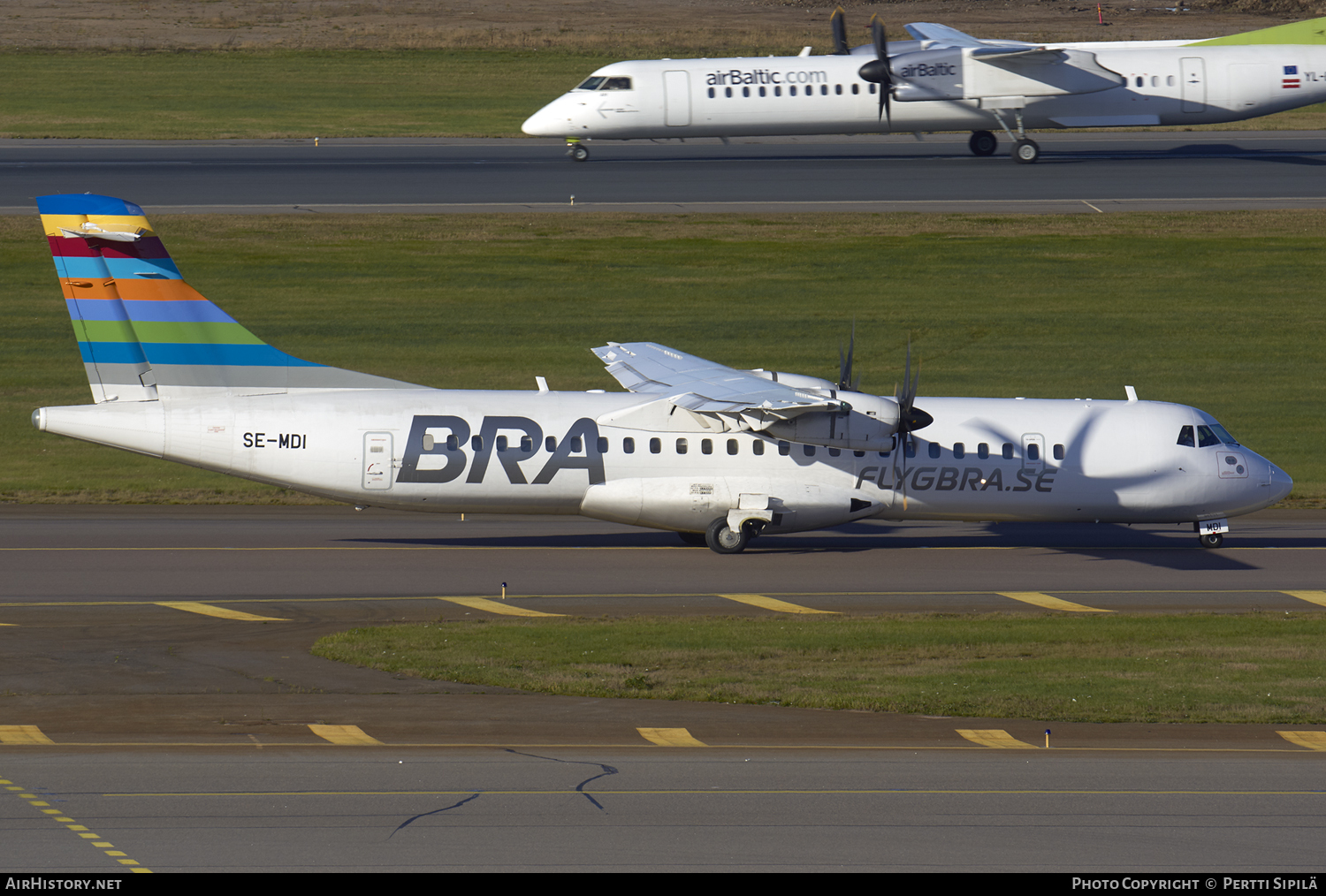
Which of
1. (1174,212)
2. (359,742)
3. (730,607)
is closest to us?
(359,742)

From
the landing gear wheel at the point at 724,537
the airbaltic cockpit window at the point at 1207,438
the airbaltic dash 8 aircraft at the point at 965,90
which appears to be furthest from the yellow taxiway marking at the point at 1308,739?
the airbaltic dash 8 aircraft at the point at 965,90

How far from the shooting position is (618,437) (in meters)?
27.3

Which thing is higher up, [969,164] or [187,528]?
[969,164]

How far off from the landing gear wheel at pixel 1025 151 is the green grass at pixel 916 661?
38.7m

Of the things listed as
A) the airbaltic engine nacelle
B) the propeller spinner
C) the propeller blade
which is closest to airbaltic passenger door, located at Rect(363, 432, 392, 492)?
the airbaltic engine nacelle

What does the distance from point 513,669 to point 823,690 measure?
4298 millimetres

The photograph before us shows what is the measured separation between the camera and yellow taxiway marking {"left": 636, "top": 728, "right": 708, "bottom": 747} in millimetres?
17969

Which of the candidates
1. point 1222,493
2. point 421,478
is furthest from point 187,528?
point 1222,493

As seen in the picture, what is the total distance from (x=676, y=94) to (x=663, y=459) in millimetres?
33896

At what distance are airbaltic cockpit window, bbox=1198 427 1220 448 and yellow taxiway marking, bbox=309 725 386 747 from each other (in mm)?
17935

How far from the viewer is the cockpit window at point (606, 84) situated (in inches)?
2312

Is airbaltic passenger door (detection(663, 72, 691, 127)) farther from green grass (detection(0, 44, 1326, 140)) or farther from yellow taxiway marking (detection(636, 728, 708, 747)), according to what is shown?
yellow taxiway marking (detection(636, 728, 708, 747))

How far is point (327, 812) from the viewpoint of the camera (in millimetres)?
15328
